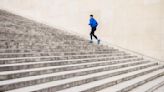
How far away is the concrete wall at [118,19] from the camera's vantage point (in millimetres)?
10117

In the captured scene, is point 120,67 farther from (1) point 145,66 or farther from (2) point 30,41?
(2) point 30,41

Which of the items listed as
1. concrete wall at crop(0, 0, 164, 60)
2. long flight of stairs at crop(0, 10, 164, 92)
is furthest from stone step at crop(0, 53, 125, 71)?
concrete wall at crop(0, 0, 164, 60)

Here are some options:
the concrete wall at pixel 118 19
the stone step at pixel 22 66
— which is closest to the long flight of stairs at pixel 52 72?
the stone step at pixel 22 66

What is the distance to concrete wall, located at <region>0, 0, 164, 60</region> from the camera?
33.2 ft

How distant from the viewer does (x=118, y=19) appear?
11.3 metres

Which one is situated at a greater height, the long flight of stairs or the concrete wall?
the concrete wall

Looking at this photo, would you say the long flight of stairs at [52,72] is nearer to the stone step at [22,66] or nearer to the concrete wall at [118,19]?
the stone step at [22,66]

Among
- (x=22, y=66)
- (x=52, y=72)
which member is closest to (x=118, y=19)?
(x=52, y=72)

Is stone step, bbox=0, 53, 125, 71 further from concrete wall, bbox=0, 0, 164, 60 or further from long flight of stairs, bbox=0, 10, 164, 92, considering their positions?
concrete wall, bbox=0, 0, 164, 60

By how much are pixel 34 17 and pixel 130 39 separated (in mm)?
7182

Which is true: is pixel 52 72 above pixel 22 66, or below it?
below

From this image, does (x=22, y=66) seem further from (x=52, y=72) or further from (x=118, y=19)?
(x=118, y=19)

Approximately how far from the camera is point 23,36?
7.24m

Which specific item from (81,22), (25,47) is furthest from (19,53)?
(81,22)
